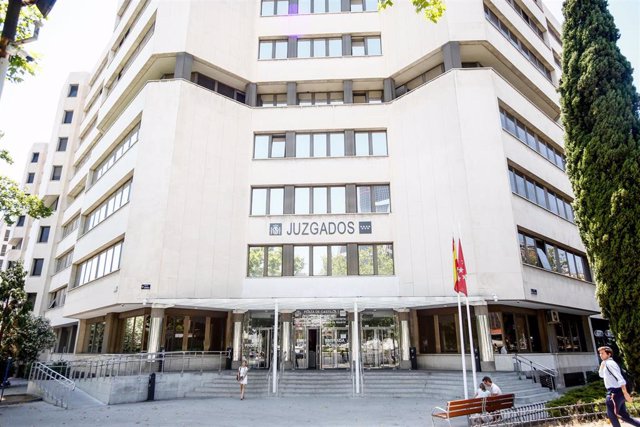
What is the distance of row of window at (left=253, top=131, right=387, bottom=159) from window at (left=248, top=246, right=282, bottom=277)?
5766 mm

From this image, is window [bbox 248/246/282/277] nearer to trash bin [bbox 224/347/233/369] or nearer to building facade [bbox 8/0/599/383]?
building facade [bbox 8/0/599/383]

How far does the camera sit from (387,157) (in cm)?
2561

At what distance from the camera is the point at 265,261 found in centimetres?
2445

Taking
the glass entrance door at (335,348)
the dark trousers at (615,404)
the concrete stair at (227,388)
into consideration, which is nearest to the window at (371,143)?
the glass entrance door at (335,348)

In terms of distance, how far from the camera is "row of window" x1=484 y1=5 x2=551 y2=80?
2670 centimetres

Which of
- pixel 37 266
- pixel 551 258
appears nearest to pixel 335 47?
pixel 551 258

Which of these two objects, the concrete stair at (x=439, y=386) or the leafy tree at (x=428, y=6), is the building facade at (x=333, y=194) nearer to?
the concrete stair at (x=439, y=386)

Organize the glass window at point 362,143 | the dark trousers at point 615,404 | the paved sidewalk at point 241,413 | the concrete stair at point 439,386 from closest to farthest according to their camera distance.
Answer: the dark trousers at point 615,404 → the paved sidewalk at point 241,413 → the concrete stair at point 439,386 → the glass window at point 362,143

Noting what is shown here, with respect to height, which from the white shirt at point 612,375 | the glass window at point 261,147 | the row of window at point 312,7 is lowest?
the white shirt at point 612,375

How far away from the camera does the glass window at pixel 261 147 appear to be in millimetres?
26281

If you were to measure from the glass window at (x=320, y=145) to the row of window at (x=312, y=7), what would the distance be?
916 cm

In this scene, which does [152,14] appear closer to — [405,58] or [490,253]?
[405,58]

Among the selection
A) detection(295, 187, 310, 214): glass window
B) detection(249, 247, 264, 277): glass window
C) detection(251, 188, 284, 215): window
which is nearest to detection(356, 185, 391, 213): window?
detection(295, 187, 310, 214): glass window

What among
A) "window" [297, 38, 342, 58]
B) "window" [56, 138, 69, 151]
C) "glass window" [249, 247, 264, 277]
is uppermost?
"window" [56, 138, 69, 151]
